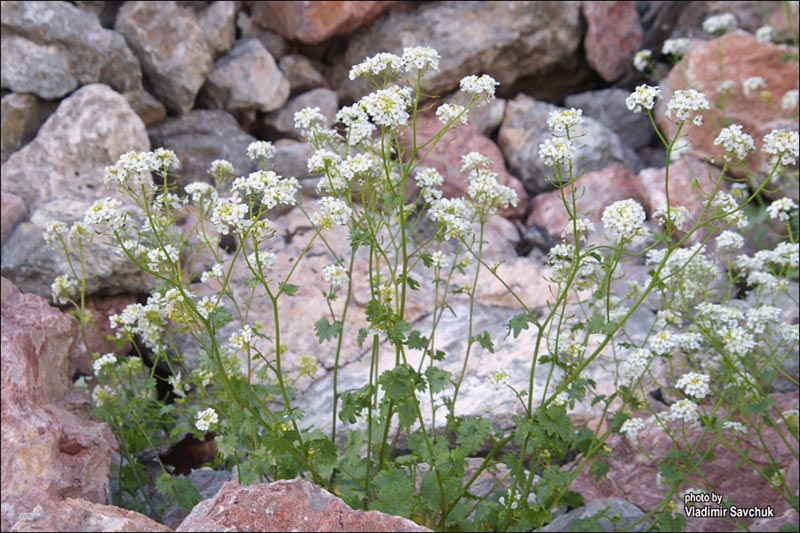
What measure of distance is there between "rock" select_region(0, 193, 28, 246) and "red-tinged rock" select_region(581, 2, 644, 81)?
5.17m

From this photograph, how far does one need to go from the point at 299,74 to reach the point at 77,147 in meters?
2.29

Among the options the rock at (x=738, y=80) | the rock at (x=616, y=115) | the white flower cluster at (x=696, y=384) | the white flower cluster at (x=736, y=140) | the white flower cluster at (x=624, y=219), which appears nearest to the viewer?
the white flower cluster at (x=624, y=219)

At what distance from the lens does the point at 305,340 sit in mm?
5910

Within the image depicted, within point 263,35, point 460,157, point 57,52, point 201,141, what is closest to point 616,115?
point 460,157

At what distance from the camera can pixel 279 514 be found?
2.59 m

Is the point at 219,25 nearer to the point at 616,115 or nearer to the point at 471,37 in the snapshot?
the point at 471,37

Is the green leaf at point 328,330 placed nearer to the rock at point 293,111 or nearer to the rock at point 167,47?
the rock at point 167,47

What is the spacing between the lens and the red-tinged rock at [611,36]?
329 inches

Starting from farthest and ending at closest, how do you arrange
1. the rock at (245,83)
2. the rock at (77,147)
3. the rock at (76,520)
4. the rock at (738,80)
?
the rock at (738,80)
the rock at (245,83)
the rock at (77,147)
the rock at (76,520)

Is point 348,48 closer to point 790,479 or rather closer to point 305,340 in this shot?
point 305,340

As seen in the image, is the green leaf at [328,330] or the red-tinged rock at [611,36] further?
the red-tinged rock at [611,36]

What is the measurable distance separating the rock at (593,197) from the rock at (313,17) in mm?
2256

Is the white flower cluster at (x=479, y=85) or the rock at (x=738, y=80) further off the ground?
the rock at (x=738, y=80)

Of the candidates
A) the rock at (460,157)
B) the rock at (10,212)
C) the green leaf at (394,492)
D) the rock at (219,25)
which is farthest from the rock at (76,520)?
the rock at (219,25)
